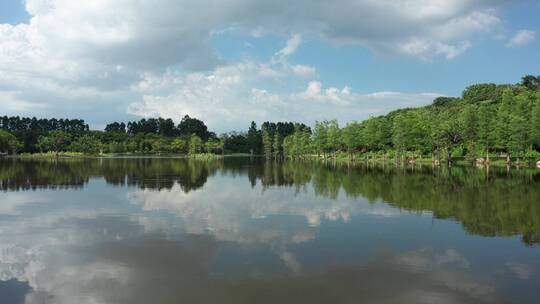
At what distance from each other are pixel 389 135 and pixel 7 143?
374 ft

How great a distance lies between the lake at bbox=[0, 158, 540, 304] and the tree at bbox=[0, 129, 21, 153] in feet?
395

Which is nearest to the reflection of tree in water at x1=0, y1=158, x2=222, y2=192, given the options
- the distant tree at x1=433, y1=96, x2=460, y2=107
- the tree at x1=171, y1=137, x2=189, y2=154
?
the tree at x1=171, y1=137, x2=189, y2=154

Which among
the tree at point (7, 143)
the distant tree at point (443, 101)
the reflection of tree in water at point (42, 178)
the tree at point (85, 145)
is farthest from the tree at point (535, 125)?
the tree at point (7, 143)

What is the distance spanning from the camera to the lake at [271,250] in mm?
9281

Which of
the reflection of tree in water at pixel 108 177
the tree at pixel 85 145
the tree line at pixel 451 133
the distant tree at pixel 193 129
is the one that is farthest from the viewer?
the distant tree at pixel 193 129

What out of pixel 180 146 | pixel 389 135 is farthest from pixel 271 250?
pixel 180 146

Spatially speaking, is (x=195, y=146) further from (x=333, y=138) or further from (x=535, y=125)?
(x=535, y=125)

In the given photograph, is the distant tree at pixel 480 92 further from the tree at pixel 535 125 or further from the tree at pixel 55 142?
the tree at pixel 55 142

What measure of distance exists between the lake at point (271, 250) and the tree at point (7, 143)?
12053 centimetres

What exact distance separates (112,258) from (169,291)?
3559mm

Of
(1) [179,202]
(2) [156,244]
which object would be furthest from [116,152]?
(2) [156,244]

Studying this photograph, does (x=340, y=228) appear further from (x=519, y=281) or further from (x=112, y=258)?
(x=112, y=258)

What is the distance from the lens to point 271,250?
12.8 m

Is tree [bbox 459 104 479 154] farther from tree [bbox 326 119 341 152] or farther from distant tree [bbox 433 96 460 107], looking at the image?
distant tree [bbox 433 96 460 107]
